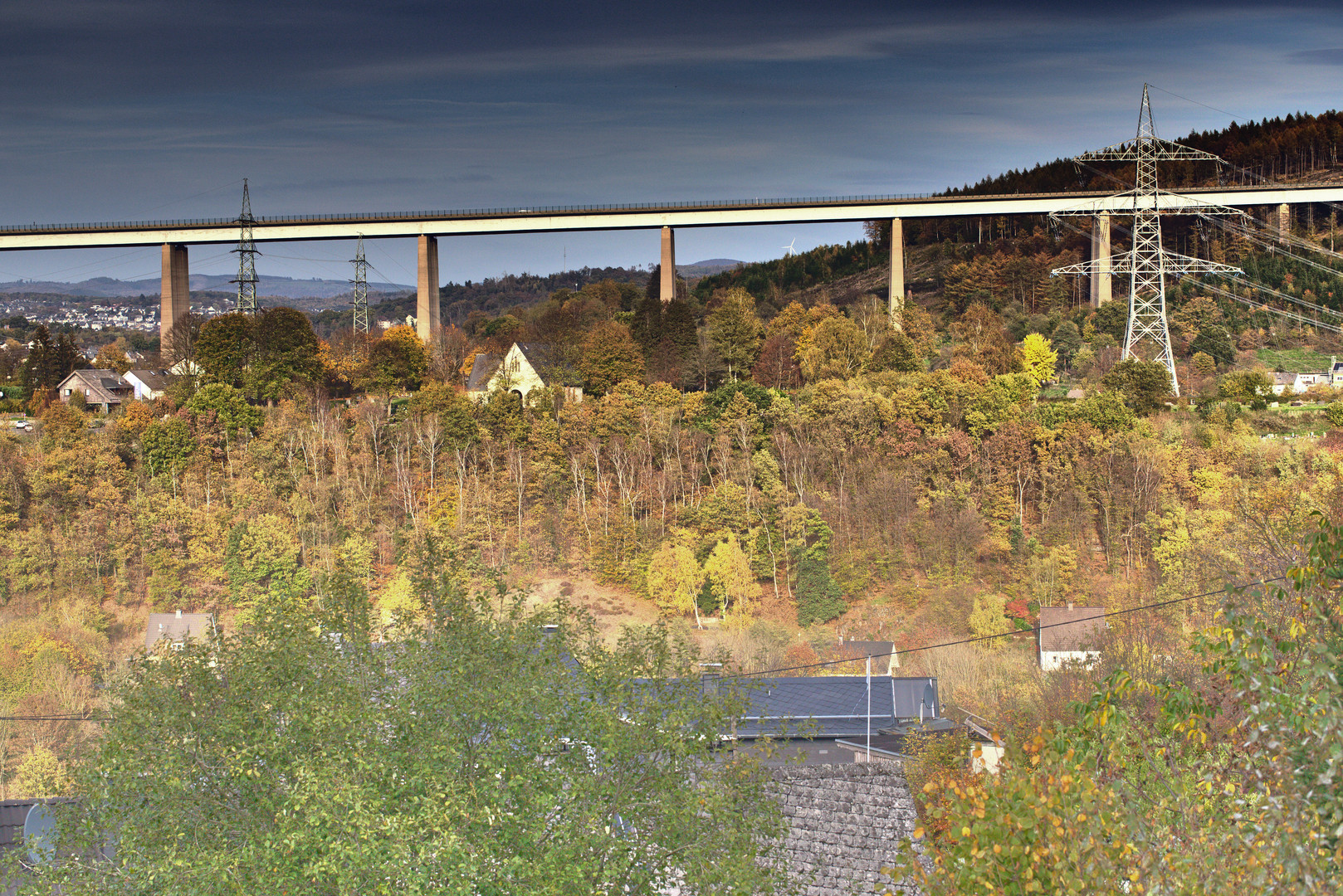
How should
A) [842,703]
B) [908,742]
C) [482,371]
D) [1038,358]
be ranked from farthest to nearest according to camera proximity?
1. [482,371]
2. [1038,358]
3. [842,703]
4. [908,742]

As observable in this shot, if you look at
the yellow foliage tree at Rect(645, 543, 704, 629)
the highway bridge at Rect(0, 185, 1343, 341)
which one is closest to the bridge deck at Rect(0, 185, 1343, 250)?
the highway bridge at Rect(0, 185, 1343, 341)

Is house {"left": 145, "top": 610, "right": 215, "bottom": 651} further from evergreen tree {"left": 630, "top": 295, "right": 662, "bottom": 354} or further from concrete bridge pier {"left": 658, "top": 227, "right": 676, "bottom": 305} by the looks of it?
concrete bridge pier {"left": 658, "top": 227, "right": 676, "bottom": 305}

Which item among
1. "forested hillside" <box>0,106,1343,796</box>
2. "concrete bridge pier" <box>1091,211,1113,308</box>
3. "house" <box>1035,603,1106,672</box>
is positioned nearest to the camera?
"house" <box>1035,603,1106,672</box>

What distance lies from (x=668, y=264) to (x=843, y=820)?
127ft

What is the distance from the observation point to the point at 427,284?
175 ft

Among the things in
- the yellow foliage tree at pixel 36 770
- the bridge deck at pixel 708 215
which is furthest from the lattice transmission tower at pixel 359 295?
the yellow foliage tree at pixel 36 770

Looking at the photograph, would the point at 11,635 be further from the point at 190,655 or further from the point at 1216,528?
the point at 1216,528

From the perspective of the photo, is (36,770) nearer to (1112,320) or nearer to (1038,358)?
(1038,358)

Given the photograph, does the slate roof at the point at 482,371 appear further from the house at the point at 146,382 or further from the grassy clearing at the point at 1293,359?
the grassy clearing at the point at 1293,359

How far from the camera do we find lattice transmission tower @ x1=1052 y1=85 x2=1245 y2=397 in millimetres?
41406

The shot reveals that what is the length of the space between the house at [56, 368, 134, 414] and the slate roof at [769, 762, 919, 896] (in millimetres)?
41114

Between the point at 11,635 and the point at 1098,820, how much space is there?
117 feet

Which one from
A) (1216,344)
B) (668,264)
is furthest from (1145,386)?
(668,264)

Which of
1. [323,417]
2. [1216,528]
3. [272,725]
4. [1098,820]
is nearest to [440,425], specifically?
[323,417]
